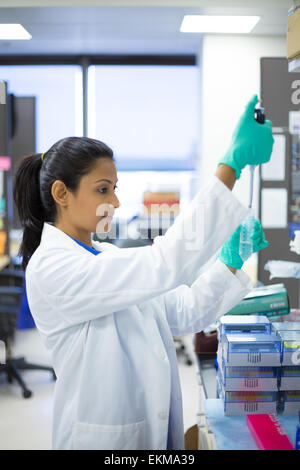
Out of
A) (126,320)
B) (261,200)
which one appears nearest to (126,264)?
(126,320)

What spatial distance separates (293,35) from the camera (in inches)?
44.5

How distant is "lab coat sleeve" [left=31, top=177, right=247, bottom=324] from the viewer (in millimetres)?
883

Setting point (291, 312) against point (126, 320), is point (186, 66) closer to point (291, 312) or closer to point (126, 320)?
point (291, 312)

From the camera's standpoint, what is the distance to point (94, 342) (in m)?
0.99

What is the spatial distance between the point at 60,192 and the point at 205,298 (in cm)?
45

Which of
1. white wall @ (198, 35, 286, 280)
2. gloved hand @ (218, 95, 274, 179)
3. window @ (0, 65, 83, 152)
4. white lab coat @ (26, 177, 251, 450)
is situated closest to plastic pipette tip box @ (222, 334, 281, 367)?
white lab coat @ (26, 177, 251, 450)

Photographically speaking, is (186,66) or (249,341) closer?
(249,341)

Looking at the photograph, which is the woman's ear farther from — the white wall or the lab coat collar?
the white wall

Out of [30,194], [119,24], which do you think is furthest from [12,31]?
[119,24]

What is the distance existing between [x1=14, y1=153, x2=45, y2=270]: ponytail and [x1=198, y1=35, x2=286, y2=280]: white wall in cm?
269

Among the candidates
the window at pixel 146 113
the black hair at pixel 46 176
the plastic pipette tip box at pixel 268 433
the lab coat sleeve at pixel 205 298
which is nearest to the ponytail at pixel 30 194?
the black hair at pixel 46 176

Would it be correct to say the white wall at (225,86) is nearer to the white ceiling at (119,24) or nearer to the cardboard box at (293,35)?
the white ceiling at (119,24)

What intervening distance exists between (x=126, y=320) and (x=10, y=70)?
449 centimetres

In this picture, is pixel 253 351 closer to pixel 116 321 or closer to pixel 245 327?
pixel 245 327
